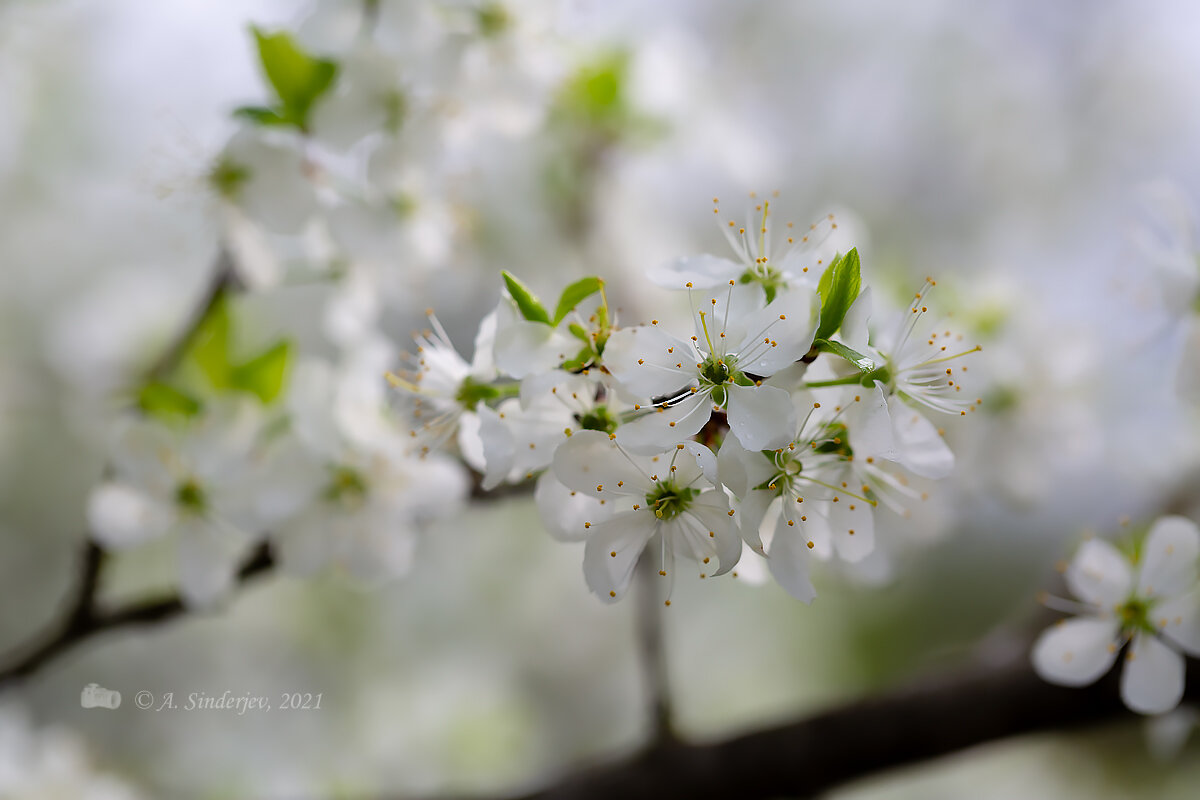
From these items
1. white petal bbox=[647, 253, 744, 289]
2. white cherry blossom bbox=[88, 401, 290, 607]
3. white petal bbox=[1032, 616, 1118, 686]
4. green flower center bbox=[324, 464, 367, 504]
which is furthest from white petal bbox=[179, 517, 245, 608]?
white petal bbox=[1032, 616, 1118, 686]

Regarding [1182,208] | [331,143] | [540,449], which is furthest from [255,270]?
[1182,208]

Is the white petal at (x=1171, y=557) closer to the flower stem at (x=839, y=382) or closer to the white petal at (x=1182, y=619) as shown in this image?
the white petal at (x=1182, y=619)

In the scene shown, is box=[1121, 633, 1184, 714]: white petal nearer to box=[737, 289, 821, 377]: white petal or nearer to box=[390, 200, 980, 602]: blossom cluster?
box=[390, 200, 980, 602]: blossom cluster

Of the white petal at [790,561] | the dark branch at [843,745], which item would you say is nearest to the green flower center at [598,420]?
the white petal at [790,561]

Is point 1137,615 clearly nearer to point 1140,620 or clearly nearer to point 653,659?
point 1140,620

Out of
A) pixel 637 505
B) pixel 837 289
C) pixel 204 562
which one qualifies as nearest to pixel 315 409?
pixel 204 562

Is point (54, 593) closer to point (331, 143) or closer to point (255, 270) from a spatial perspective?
point (255, 270)
